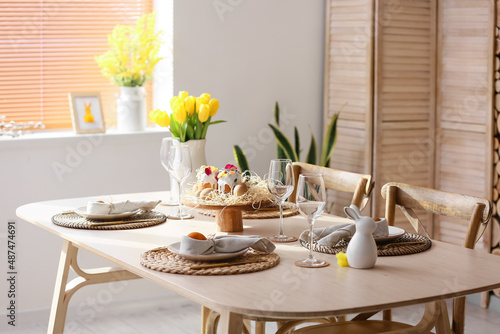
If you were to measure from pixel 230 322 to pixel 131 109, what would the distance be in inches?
95.9

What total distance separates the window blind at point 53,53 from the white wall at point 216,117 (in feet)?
0.94

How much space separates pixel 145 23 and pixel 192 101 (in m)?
1.54

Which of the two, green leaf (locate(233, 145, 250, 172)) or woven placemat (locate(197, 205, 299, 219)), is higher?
green leaf (locate(233, 145, 250, 172))

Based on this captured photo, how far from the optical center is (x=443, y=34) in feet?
13.6

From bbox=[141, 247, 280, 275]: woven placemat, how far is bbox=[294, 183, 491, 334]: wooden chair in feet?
1.05

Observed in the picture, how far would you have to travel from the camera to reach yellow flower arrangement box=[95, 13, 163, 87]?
3.93 metres

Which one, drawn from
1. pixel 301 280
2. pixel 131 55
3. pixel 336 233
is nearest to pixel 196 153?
pixel 336 233

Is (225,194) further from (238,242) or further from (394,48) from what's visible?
(394,48)

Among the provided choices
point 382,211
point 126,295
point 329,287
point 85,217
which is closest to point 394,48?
point 382,211

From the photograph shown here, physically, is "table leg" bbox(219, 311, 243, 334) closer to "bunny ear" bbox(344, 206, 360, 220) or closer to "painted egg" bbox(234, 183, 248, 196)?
"bunny ear" bbox(344, 206, 360, 220)

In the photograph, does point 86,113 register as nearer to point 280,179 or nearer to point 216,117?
point 216,117

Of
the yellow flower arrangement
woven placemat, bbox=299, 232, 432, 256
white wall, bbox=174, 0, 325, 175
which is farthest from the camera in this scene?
white wall, bbox=174, 0, 325, 175

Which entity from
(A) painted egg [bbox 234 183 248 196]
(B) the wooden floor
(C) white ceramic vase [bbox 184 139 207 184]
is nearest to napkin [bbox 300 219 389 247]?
(A) painted egg [bbox 234 183 248 196]

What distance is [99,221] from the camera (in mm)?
2459
